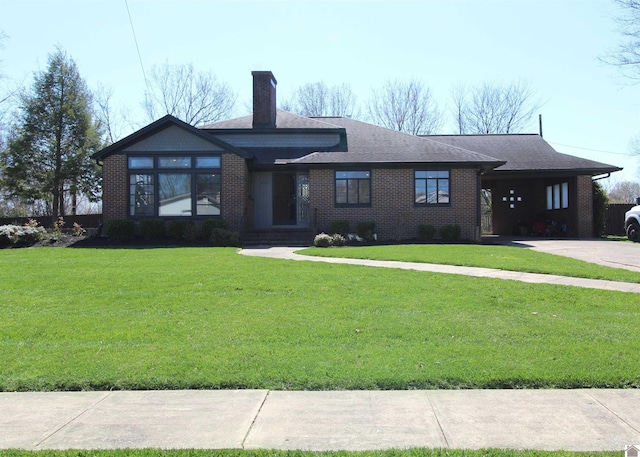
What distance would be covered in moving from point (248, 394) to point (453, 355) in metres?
2.21

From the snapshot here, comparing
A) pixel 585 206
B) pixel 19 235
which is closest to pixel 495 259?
pixel 585 206

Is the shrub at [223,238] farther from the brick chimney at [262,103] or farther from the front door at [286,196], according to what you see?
the brick chimney at [262,103]

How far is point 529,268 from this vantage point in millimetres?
11094

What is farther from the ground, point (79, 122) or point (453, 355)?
point (79, 122)

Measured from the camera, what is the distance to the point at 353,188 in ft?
66.4

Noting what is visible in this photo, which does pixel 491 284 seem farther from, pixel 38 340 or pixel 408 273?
pixel 38 340

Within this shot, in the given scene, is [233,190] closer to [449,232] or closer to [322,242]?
[322,242]

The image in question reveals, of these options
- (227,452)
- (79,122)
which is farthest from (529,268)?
(79,122)

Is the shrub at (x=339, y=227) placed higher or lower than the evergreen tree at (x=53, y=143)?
lower

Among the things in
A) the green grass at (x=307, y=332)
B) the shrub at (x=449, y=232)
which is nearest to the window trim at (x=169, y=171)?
the shrub at (x=449, y=232)

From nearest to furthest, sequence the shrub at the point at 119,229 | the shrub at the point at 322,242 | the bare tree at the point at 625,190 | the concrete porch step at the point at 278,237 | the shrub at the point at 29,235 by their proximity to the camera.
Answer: the shrub at the point at 322,242, the shrub at the point at 29,235, the shrub at the point at 119,229, the concrete porch step at the point at 278,237, the bare tree at the point at 625,190

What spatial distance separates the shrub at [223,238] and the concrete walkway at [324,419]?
13.2m

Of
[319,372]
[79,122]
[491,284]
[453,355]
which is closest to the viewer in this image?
[319,372]

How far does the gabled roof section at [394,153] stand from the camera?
19828mm
